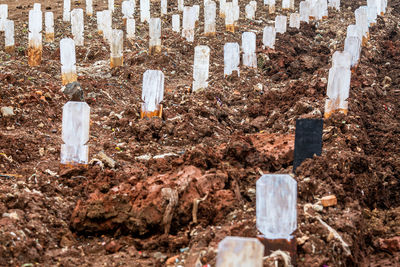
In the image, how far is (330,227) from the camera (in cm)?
423

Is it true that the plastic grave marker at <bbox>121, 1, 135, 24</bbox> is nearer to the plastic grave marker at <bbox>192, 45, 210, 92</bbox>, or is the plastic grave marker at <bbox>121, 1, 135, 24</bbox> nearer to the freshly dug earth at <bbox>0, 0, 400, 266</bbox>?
the freshly dug earth at <bbox>0, 0, 400, 266</bbox>

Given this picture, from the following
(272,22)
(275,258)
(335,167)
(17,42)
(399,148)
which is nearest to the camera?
(275,258)

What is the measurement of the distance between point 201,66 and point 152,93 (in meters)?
1.83

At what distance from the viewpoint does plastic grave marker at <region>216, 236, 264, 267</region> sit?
267 cm

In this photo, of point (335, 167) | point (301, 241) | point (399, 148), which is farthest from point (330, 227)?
point (399, 148)

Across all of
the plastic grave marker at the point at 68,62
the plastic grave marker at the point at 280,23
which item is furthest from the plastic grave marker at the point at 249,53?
the plastic grave marker at the point at 68,62

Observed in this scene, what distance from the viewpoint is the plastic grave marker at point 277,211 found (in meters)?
3.68

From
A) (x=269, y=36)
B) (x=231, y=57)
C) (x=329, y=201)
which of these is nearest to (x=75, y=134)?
(x=329, y=201)

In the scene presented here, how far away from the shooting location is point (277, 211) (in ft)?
12.2

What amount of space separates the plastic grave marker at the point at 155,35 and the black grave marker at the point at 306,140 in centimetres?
700

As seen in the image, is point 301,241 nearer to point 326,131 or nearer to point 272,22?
point 326,131

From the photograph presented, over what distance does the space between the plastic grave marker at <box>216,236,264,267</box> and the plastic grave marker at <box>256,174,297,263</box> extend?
103 cm

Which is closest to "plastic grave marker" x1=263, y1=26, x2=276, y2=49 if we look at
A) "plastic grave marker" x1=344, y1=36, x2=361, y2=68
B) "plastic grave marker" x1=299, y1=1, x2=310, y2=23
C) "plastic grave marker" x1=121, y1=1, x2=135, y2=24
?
"plastic grave marker" x1=344, y1=36, x2=361, y2=68

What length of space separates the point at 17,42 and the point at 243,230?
457 inches
